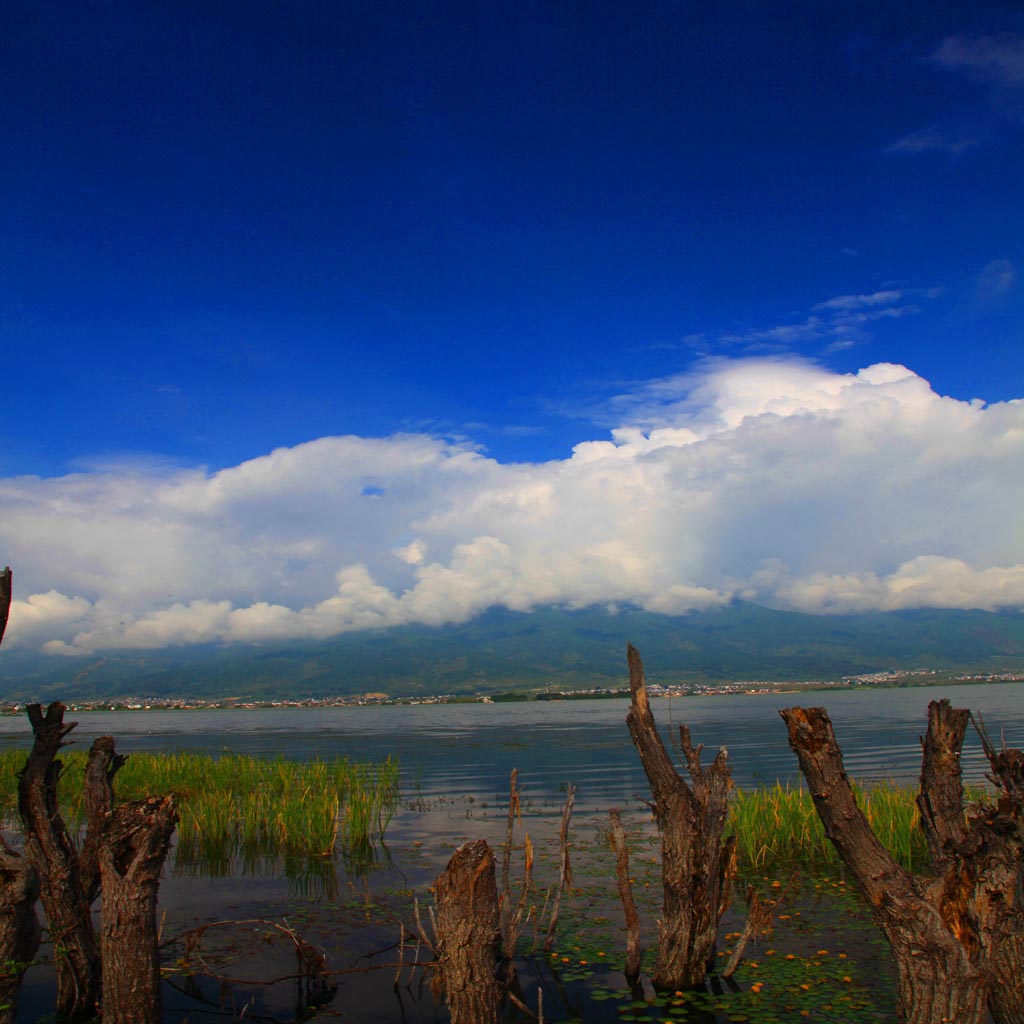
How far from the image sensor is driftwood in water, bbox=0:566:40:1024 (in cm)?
765

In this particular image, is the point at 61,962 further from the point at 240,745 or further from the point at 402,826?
the point at 240,745

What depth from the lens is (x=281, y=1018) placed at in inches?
378

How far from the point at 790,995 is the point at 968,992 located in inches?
137

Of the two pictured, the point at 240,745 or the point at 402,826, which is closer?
the point at 402,826

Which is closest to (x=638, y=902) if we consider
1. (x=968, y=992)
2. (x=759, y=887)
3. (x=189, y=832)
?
(x=759, y=887)

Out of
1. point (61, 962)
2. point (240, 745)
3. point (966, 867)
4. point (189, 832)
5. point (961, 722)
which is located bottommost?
point (240, 745)

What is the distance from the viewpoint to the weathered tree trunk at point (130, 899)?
782 centimetres

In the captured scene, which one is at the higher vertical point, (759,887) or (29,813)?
(29,813)

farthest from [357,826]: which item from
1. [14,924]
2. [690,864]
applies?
[14,924]

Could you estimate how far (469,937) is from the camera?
798 cm

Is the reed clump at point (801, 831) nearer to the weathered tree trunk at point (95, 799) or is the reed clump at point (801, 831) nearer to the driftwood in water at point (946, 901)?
the driftwood in water at point (946, 901)

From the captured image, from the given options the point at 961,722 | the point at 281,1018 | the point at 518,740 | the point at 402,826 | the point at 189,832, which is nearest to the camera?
the point at 961,722

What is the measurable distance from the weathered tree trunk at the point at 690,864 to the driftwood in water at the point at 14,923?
6.87 meters

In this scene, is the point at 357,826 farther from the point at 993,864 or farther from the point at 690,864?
the point at 993,864
